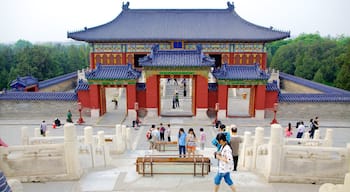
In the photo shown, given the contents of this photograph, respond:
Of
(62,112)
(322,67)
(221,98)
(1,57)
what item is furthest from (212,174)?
(1,57)

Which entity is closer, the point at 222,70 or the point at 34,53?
the point at 222,70

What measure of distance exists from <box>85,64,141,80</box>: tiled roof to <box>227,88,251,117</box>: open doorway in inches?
312

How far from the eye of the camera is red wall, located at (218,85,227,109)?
21.4m

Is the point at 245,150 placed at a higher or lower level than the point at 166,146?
higher

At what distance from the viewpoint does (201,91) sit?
21.4 metres

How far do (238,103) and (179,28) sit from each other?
9534 mm

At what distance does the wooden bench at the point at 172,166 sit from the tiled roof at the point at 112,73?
44.0 ft

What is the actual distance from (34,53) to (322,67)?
140ft

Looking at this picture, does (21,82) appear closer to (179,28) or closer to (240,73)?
(179,28)

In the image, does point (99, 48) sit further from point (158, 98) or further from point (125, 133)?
point (125, 133)

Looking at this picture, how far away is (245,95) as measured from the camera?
29.8 metres

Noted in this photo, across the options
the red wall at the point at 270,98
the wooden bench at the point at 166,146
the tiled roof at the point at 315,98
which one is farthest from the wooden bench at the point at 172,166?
the tiled roof at the point at 315,98

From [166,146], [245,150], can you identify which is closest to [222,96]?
[166,146]

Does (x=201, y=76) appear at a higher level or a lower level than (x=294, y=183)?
higher
